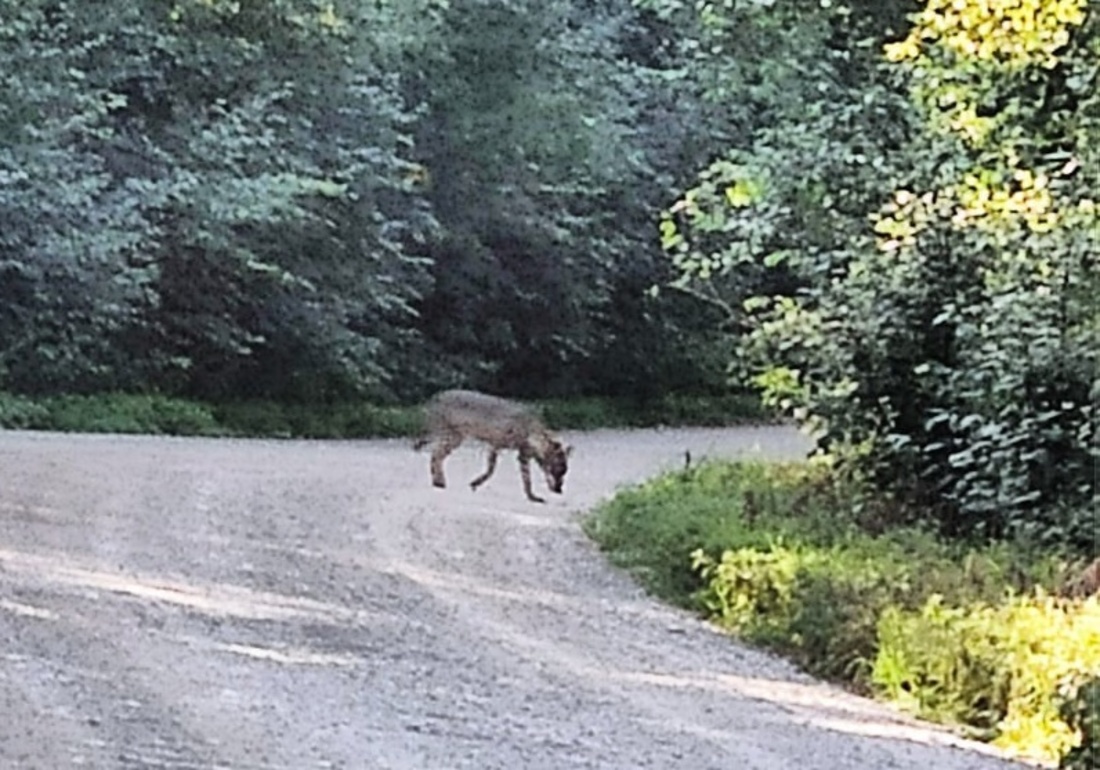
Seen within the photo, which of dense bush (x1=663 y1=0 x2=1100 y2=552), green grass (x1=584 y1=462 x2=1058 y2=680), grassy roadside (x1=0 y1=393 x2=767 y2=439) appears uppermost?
dense bush (x1=663 y1=0 x2=1100 y2=552)

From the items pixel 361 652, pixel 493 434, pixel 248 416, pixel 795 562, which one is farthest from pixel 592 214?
pixel 361 652

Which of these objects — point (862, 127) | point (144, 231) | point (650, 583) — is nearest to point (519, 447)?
point (862, 127)

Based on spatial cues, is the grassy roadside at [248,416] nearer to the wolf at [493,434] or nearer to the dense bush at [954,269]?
the wolf at [493,434]

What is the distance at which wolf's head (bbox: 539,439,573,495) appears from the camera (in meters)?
19.8

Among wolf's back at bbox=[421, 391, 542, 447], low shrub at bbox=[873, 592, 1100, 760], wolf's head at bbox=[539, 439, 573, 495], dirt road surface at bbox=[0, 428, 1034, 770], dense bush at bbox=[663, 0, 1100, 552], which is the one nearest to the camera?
dirt road surface at bbox=[0, 428, 1034, 770]

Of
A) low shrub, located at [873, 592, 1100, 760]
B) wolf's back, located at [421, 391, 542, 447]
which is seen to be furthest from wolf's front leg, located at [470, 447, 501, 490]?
low shrub, located at [873, 592, 1100, 760]

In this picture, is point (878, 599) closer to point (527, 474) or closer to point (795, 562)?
point (795, 562)

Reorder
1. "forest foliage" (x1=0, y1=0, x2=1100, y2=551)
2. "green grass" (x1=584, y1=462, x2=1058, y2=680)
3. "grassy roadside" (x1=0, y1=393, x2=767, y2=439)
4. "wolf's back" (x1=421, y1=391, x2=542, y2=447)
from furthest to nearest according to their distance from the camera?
"grassy roadside" (x1=0, y1=393, x2=767, y2=439), "wolf's back" (x1=421, y1=391, x2=542, y2=447), "forest foliage" (x1=0, y1=0, x2=1100, y2=551), "green grass" (x1=584, y1=462, x2=1058, y2=680)

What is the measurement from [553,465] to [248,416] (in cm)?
950

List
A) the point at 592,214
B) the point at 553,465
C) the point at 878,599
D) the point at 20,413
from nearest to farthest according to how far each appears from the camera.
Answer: the point at 878,599
the point at 553,465
the point at 20,413
the point at 592,214

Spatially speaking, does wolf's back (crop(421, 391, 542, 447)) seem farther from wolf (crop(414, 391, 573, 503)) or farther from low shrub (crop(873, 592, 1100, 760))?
low shrub (crop(873, 592, 1100, 760))

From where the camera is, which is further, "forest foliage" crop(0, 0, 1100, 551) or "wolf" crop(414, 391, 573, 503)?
"wolf" crop(414, 391, 573, 503)

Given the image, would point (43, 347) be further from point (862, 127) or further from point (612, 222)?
point (862, 127)

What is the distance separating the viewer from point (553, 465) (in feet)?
65.0
